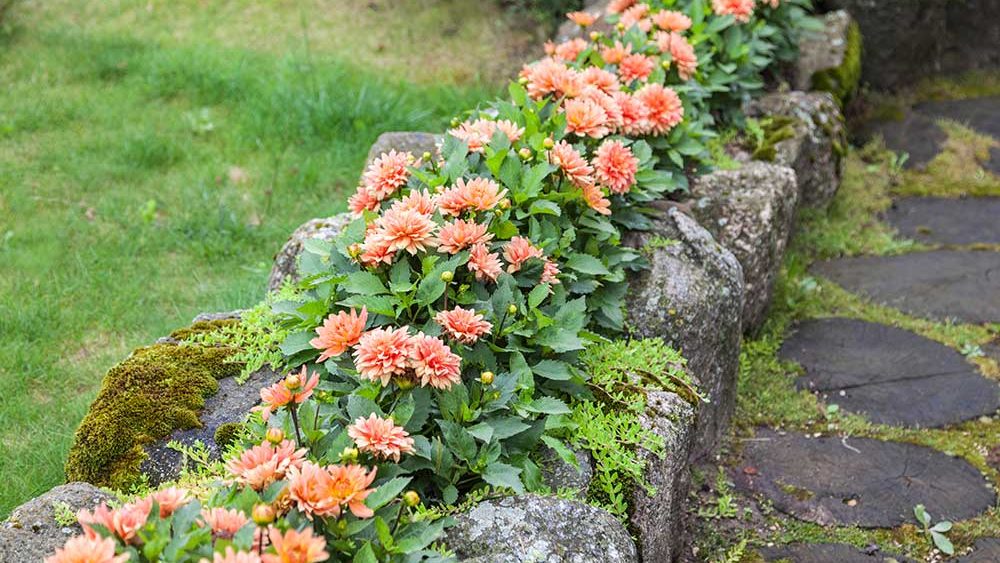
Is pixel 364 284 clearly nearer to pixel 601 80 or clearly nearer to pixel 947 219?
pixel 601 80

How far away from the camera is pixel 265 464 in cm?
Result: 200

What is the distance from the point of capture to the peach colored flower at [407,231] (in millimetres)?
2562

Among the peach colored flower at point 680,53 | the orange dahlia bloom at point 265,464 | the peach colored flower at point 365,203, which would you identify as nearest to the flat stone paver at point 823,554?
the peach colored flower at point 365,203

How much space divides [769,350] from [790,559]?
1257mm

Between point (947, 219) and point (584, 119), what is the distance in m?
2.87

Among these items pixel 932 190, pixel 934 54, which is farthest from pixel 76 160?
pixel 934 54

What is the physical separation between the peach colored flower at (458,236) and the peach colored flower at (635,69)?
1.66 m

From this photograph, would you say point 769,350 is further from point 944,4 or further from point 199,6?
point 199,6

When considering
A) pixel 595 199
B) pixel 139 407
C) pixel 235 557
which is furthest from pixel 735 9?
pixel 235 557

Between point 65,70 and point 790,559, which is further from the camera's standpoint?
point 65,70

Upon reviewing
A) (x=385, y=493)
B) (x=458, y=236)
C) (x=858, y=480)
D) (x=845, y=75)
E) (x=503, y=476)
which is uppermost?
(x=458, y=236)

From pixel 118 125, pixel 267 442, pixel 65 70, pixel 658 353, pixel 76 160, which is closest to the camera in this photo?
pixel 267 442

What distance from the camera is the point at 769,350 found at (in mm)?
4281

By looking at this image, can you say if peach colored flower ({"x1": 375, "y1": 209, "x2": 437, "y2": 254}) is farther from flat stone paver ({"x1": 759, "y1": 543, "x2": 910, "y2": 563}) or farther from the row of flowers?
flat stone paver ({"x1": 759, "y1": 543, "x2": 910, "y2": 563})
